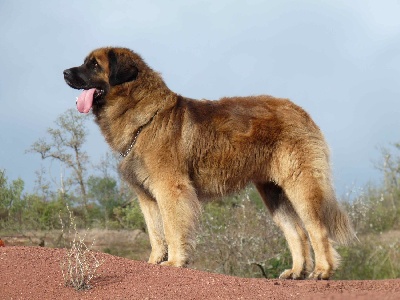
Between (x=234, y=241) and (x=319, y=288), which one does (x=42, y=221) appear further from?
(x=319, y=288)

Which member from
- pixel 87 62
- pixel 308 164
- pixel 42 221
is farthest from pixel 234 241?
pixel 87 62

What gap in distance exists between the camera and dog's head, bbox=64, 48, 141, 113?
26.0 ft

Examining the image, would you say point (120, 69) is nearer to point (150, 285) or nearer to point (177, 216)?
point (177, 216)

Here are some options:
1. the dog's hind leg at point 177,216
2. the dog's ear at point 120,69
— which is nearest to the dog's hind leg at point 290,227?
the dog's hind leg at point 177,216

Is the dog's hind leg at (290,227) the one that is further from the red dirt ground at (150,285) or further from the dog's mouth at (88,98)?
the dog's mouth at (88,98)

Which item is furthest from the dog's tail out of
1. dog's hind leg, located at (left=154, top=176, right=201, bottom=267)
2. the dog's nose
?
the dog's nose

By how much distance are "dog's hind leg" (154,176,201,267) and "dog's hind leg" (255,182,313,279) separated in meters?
1.36

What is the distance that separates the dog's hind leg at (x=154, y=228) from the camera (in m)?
8.00

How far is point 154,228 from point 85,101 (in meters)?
1.66

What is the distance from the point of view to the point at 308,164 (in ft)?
26.6

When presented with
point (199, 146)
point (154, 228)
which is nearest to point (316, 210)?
point (199, 146)

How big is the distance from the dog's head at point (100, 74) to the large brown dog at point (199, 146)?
11 millimetres

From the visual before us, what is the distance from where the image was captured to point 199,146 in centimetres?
790

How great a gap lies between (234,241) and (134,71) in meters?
5.89
